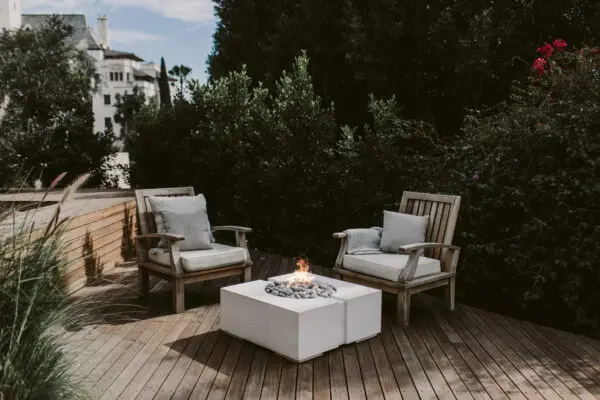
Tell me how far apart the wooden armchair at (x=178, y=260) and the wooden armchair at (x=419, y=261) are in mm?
941

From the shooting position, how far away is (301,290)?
4160 millimetres

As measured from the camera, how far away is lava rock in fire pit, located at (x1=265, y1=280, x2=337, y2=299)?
4078 mm

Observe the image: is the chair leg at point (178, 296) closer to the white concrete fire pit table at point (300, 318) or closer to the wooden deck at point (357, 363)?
the wooden deck at point (357, 363)

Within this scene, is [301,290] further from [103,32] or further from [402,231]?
[103,32]

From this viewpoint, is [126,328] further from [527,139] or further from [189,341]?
[527,139]

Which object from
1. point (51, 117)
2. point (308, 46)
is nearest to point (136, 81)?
point (51, 117)

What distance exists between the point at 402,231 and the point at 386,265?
558 mm

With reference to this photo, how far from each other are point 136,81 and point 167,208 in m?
59.8

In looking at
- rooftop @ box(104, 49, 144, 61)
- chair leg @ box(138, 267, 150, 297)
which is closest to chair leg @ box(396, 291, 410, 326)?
chair leg @ box(138, 267, 150, 297)

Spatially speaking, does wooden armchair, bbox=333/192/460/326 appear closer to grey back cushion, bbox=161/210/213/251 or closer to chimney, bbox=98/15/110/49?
grey back cushion, bbox=161/210/213/251

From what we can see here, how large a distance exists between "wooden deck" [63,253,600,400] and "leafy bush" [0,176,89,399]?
295mm

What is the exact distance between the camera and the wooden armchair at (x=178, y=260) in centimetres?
473

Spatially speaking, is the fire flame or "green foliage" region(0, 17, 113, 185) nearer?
the fire flame

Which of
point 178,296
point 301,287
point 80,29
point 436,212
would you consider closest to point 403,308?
point 301,287
